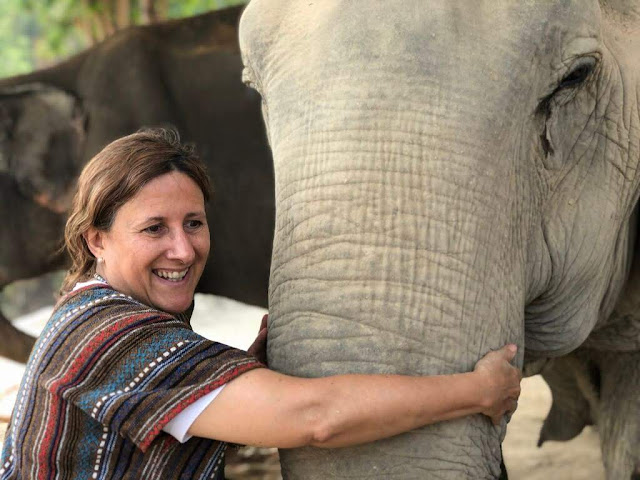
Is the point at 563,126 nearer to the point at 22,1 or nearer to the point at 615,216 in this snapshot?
the point at 615,216

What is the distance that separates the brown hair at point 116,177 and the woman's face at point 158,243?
0.06 ft

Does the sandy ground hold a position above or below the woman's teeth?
below

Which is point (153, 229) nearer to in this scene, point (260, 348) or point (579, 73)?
point (260, 348)

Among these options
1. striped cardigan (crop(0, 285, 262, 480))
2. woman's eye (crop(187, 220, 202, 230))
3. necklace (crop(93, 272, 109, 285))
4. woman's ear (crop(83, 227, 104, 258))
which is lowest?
striped cardigan (crop(0, 285, 262, 480))

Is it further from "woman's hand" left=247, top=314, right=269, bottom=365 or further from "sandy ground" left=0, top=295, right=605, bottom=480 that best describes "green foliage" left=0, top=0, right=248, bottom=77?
"woman's hand" left=247, top=314, right=269, bottom=365

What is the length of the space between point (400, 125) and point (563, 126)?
1.46ft

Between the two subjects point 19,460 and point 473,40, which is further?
point 19,460

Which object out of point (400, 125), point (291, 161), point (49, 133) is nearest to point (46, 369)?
point (291, 161)

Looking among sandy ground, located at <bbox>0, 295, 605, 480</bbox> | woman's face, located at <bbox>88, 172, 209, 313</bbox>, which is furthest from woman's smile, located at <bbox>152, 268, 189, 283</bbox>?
sandy ground, located at <bbox>0, 295, 605, 480</bbox>

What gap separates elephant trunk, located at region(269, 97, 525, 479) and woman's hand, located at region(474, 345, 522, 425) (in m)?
0.02

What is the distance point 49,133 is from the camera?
5141 mm

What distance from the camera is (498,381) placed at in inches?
66.2

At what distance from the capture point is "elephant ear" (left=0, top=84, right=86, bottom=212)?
511cm

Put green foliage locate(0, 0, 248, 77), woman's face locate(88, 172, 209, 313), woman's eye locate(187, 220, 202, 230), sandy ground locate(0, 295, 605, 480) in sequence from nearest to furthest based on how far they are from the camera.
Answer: woman's face locate(88, 172, 209, 313) < woman's eye locate(187, 220, 202, 230) < sandy ground locate(0, 295, 605, 480) < green foliage locate(0, 0, 248, 77)
